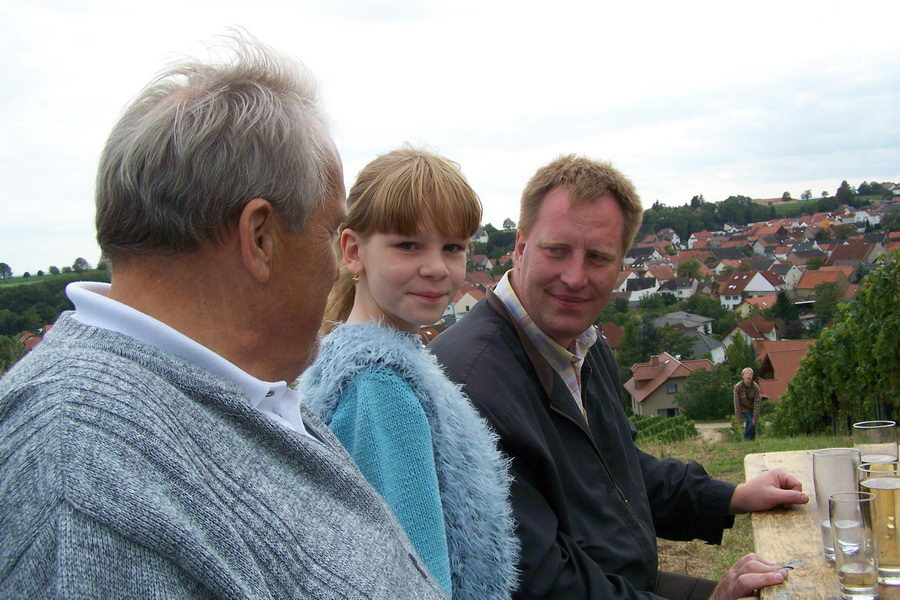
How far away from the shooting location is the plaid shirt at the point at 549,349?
2598mm

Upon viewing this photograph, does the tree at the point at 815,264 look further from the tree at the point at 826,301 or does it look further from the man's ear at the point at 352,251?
the man's ear at the point at 352,251

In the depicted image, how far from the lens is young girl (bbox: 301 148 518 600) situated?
1.69 meters

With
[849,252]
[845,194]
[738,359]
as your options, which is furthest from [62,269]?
[845,194]

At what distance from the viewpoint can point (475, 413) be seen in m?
1.98

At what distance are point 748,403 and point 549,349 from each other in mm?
10831

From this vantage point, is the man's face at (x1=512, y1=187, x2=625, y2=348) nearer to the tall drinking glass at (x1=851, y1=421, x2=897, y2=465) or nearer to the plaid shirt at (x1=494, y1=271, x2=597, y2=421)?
the plaid shirt at (x1=494, y1=271, x2=597, y2=421)

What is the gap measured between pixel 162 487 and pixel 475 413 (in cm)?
110

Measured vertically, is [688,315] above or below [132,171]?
below

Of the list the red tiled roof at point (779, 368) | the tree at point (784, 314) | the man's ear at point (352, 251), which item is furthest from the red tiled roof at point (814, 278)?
the man's ear at point (352, 251)

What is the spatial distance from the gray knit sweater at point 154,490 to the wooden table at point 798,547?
1.15 meters

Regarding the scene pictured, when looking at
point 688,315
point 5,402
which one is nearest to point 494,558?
point 5,402

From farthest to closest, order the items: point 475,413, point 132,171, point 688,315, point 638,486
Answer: point 688,315 → point 638,486 → point 475,413 → point 132,171

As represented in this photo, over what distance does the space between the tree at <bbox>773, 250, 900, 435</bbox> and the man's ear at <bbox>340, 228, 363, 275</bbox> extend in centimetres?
681

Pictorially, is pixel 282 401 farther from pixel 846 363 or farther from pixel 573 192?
pixel 846 363
